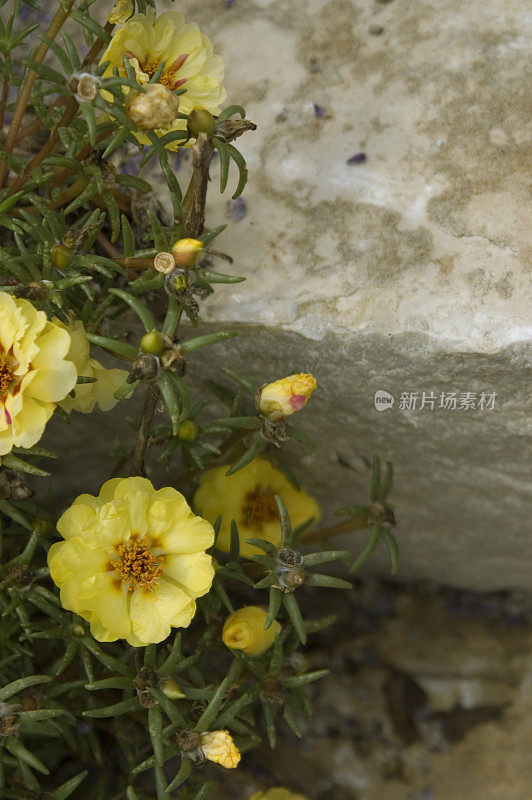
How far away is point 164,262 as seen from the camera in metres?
1.25

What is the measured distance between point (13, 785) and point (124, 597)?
46 cm

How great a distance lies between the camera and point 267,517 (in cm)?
168

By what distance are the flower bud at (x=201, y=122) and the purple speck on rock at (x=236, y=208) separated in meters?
0.30

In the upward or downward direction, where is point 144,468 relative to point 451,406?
downward

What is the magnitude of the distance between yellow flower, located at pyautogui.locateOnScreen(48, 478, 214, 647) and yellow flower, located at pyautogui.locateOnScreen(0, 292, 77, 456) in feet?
0.63

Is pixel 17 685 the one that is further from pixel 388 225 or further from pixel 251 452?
pixel 388 225

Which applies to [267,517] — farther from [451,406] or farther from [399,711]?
[399,711]

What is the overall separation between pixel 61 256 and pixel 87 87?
0.26 meters

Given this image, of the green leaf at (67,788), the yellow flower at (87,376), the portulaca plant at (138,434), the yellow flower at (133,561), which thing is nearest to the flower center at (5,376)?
the portulaca plant at (138,434)

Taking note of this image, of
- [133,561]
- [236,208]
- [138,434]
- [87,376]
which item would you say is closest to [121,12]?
[236,208]

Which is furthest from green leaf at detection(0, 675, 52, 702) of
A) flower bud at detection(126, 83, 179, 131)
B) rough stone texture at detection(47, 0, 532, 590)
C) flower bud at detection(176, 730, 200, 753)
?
flower bud at detection(126, 83, 179, 131)

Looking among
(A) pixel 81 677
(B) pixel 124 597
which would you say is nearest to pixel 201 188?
(B) pixel 124 597

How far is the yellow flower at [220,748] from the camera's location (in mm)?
1225

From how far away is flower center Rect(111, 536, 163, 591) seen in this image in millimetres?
1316
